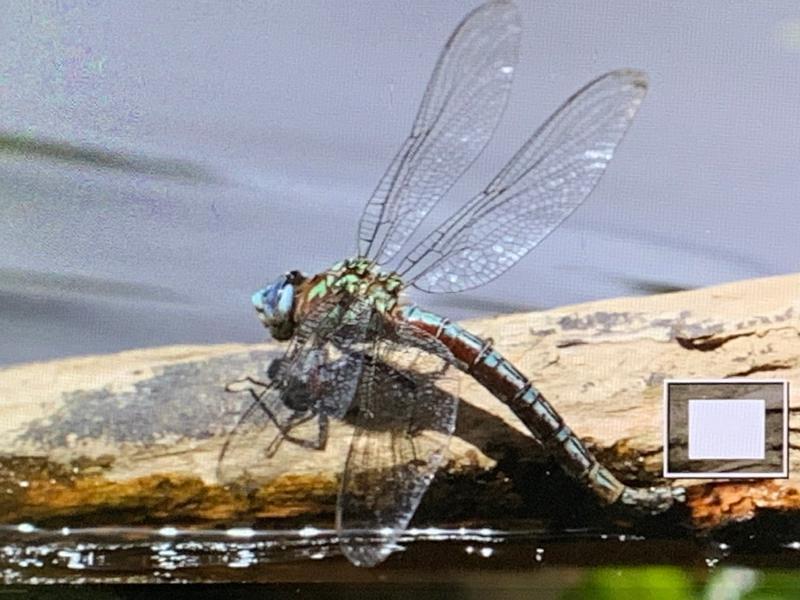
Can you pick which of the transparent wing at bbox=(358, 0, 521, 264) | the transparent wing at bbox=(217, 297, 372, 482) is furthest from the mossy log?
the transparent wing at bbox=(358, 0, 521, 264)

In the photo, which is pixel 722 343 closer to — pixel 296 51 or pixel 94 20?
pixel 296 51

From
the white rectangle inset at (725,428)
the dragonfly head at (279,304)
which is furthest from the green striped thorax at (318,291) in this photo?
the white rectangle inset at (725,428)

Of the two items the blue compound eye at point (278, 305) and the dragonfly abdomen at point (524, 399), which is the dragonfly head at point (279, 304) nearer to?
the blue compound eye at point (278, 305)

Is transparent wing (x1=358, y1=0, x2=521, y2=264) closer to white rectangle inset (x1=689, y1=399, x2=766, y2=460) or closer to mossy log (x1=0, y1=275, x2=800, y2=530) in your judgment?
mossy log (x1=0, y1=275, x2=800, y2=530)

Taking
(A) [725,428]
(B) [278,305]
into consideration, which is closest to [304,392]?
(B) [278,305]

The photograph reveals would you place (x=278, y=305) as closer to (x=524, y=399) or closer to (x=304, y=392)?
(x=304, y=392)

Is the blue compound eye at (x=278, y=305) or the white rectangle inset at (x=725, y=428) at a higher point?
the blue compound eye at (x=278, y=305)

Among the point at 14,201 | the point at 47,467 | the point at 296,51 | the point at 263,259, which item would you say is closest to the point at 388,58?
the point at 296,51
